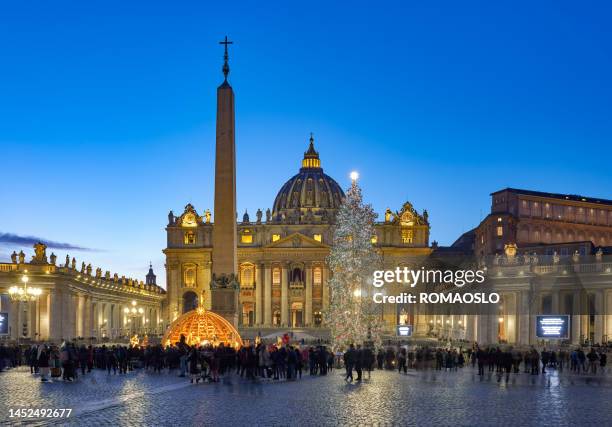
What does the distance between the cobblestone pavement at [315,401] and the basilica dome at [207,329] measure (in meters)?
6.02

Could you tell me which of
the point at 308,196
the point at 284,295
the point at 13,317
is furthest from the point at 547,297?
the point at 308,196

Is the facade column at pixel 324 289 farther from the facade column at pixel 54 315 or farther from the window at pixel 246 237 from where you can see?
the facade column at pixel 54 315

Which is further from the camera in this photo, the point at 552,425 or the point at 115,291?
the point at 115,291

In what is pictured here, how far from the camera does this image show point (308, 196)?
16262cm

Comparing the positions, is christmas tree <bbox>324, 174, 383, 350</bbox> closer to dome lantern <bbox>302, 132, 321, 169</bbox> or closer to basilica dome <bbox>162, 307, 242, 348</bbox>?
basilica dome <bbox>162, 307, 242, 348</bbox>

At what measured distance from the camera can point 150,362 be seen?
38.8 metres

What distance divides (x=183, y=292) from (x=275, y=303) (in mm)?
13061

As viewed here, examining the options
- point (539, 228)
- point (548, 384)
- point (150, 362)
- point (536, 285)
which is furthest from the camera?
point (539, 228)

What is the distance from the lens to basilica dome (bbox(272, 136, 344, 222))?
160750 millimetres

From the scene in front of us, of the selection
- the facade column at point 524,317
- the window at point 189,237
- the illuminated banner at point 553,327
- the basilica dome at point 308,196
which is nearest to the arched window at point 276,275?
the window at point 189,237

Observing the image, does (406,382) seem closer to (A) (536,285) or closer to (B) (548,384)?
(B) (548,384)

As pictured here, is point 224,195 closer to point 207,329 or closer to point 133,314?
point 207,329

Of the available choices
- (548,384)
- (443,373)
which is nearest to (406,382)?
(548,384)

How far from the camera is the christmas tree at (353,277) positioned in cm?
4938
